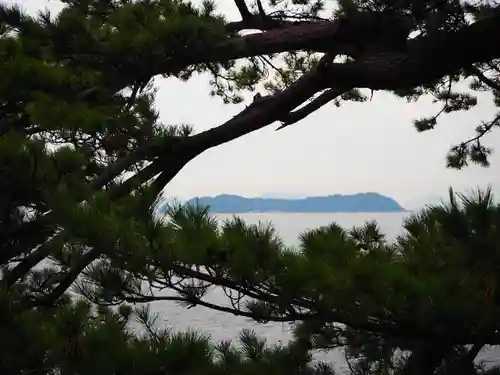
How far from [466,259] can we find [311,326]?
347mm

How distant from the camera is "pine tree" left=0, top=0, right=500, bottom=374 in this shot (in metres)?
0.95

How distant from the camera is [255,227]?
3.10ft

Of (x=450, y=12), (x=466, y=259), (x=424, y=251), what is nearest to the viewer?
(x=466, y=259)

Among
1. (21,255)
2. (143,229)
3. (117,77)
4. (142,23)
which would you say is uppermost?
(142,23)

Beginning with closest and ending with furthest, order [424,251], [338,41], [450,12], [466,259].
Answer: [466,259], [424,251], [450,12], [338,41]

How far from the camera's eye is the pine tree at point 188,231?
0.95 metres

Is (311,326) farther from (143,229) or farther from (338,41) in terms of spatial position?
(338,41)

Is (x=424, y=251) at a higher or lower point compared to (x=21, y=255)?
higher

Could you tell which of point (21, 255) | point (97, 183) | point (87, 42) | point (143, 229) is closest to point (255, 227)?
point (143, 229)

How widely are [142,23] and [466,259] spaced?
3.34ft

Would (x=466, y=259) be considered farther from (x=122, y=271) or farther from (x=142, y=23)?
(x=142, y=23)

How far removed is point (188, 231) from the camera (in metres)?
0.93

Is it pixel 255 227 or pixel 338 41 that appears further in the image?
pixel 338 41

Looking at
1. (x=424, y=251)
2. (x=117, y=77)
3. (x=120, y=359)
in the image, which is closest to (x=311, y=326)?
(x=424, y=251)
